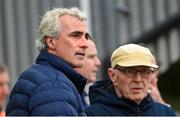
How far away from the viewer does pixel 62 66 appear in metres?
4.19

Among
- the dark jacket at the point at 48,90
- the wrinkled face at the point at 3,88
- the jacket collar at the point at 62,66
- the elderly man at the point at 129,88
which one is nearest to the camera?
the dark jacket at the point at 48,90

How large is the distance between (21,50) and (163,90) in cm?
539

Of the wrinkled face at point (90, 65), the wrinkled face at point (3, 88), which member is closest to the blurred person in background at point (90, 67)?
the wrinkled face at point (90, 65)

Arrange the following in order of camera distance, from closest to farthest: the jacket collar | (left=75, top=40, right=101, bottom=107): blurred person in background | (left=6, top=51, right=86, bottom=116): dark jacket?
(left=6, top=51, right=86, bottom=116): dark jacket < the jacket collar < (left=75, top=40, right=101, bottom=107): blurred person in background

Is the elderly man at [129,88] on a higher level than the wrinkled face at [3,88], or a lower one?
higher

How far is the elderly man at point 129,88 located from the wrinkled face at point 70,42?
664 mm

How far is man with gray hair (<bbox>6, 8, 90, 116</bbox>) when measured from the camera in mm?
3979

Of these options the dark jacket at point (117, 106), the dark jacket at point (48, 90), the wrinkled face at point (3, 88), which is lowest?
the wrinkled face at point (3, 88)

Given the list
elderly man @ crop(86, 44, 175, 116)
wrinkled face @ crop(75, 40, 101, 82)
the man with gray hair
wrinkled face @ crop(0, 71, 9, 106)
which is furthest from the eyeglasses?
wrinkled face @ crop(0, 71, 9, 106)

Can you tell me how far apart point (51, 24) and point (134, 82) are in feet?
2.96

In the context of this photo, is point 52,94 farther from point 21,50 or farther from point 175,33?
point 175,33

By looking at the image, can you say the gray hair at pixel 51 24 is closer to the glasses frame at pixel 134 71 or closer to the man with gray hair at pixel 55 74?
the man with gray hair at pixel 55 74

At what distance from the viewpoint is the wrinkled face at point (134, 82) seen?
4.93 metres

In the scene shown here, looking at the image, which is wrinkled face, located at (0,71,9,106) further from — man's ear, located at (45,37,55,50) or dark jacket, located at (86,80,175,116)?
man's ear, located at (45,37,55,50)
